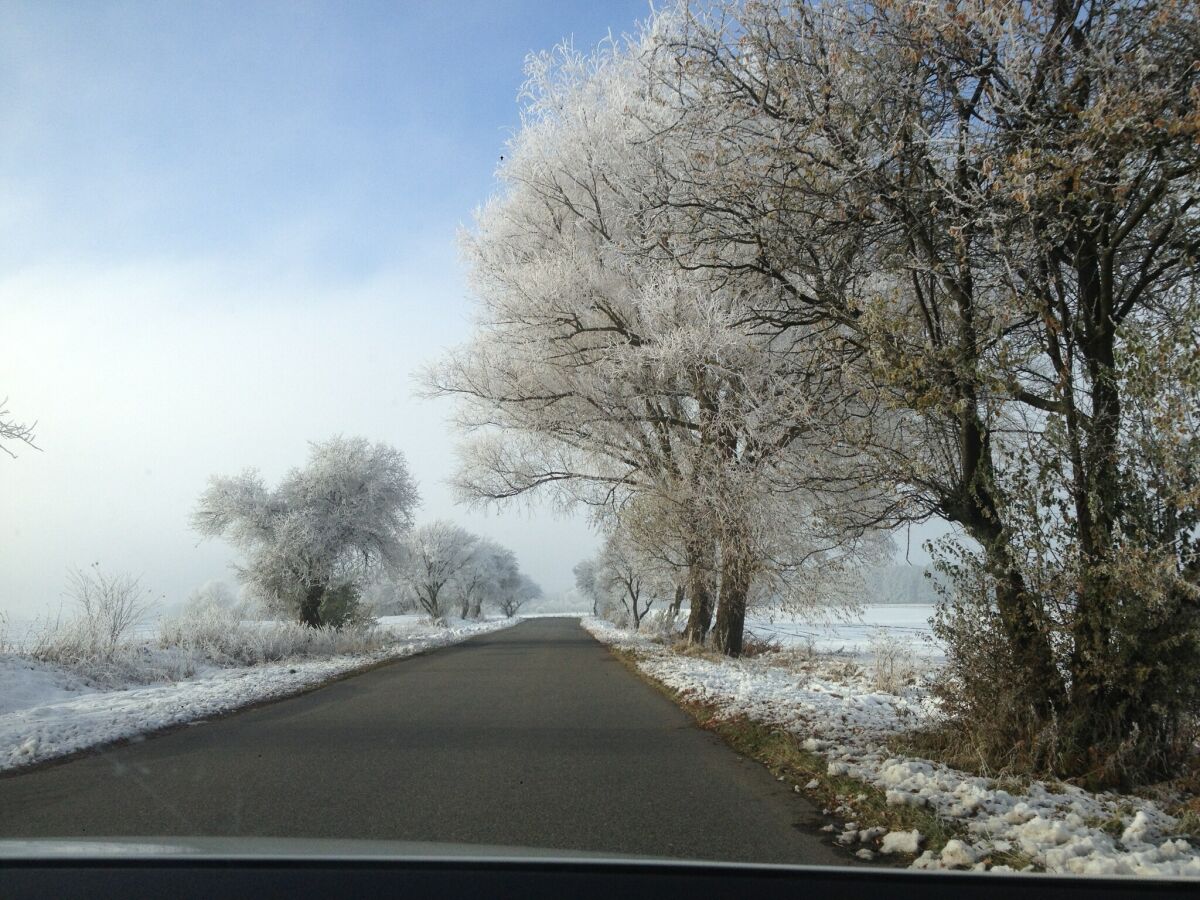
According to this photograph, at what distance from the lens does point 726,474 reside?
1139 centimetres

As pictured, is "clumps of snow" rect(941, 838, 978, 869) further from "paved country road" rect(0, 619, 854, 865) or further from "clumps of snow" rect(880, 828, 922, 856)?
"paved country road" rect(0, 619, 854, 865)

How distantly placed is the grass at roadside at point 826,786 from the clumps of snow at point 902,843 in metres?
0.08

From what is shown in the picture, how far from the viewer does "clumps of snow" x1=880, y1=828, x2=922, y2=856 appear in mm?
4176

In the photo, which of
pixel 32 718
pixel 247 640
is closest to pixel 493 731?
pixel 32 718

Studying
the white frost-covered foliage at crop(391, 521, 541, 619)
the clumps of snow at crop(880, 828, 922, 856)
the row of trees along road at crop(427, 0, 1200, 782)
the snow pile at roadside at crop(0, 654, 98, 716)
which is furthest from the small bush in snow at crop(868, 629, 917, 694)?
the white frost-covered foliage at crop(391, 521, 541, 619)

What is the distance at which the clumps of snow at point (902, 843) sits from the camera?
4176mm

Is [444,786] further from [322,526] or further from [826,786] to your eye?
[322,526]

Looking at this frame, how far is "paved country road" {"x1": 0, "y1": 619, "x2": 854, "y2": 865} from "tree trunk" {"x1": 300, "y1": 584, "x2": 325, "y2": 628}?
72.9ft

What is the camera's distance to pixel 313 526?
3119 centimetres

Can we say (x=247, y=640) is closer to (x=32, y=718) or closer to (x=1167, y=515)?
(x=32, y=718)

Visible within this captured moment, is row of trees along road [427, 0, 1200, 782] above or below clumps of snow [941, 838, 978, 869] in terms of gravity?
above

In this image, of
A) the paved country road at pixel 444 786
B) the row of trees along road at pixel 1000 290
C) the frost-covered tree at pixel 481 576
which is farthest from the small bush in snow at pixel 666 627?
the frost-covered tree at pixel 481 576

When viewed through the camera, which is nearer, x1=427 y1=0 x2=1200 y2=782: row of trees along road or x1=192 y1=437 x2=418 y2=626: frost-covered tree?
x1=427 y1=0 x2=1200 y2=782: row of trees along road

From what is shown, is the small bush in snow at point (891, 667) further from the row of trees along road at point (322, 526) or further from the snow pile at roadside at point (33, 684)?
the row of trees along road at point (322, 526)
